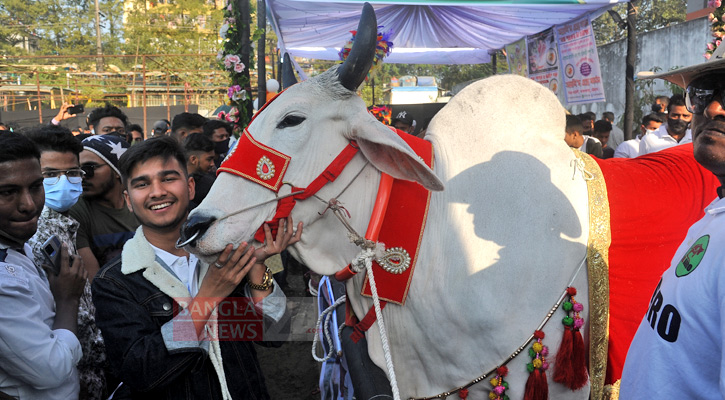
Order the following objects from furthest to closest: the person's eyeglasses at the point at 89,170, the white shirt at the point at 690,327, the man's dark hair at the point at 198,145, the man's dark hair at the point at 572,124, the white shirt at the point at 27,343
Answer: the man's dark hair at the point at 572,124, the man's dark hair at the point at 198,145, the person's eyeglasses at the point at 89,170, the white shirt at the point at 27,343, the white shirt at the point at 690,327

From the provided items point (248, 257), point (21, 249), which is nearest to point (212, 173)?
point (21, 249)

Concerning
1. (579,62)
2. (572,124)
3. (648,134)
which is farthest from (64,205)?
(579,62)

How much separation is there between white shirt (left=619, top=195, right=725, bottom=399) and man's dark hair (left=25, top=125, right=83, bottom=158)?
2848 mm

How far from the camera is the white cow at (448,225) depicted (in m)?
1.90

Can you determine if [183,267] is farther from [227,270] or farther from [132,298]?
[227,270]

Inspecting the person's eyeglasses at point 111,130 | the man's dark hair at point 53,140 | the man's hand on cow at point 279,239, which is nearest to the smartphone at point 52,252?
the man's dark hair at point 53,140

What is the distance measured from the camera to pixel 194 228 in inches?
70.3

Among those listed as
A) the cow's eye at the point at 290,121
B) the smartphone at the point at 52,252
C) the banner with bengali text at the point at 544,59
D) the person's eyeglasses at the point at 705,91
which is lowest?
the smartphone at the point at 52,252

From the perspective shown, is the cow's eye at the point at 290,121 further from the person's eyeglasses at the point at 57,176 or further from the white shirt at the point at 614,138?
the white shirt at the point at 614,138

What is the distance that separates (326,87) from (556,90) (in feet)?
19.6

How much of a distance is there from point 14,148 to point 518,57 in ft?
25.8

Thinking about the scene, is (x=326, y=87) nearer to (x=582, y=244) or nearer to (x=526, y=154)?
(x=526, y=154)

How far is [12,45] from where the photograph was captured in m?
31.9

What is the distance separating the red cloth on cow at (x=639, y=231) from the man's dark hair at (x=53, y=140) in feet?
8.72
